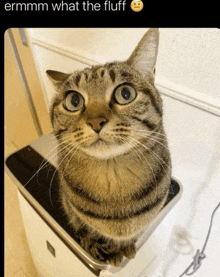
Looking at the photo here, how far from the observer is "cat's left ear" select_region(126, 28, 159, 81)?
45 cm

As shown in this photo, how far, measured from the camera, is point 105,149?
16.9 inches

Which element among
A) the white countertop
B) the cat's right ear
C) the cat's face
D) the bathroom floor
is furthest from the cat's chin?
the bathroom floor

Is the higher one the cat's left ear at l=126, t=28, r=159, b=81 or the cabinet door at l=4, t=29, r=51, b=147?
the cat's left ear at l=126, t=28, r=159, b=81

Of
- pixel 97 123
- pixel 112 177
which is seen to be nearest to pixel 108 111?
pixel 97 123

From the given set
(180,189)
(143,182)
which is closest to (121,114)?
(143,182)

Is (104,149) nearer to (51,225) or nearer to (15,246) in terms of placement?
(51,225)

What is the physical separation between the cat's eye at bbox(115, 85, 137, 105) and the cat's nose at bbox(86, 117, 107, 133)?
71mm

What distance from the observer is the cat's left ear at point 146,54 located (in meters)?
0.45

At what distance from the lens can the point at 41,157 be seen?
847 mm

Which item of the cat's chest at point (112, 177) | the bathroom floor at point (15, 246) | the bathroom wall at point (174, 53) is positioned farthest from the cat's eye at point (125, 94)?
the bathroom floor at point (15, 246)
